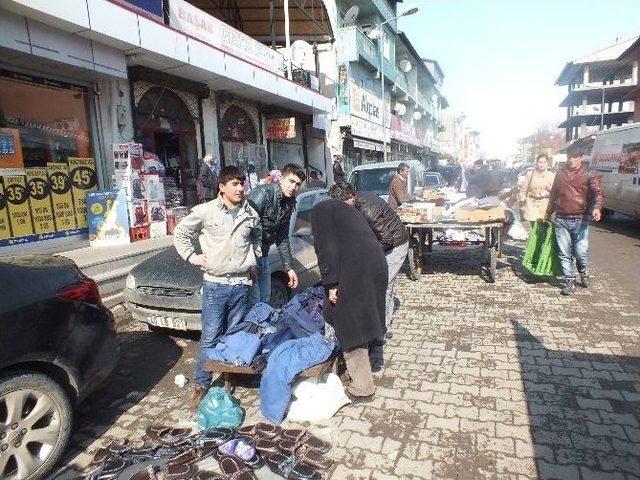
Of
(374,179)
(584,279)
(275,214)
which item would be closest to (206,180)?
(374,179)

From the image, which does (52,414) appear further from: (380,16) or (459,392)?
(380,16)

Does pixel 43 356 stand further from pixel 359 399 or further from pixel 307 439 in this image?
pixel 359 399

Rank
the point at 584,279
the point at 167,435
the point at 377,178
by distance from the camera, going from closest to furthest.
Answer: the point at 167,435 < the point at 584,279 < the point at 377,178

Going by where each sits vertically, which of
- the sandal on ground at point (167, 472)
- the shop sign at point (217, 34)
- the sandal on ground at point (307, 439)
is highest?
the shop sign at point (217, 34)

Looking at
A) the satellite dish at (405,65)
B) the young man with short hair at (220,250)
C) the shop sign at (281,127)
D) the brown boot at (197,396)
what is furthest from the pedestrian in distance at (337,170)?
the satellite dish at (405,65)

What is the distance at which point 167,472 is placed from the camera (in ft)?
8.33

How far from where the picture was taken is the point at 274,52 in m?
13.1

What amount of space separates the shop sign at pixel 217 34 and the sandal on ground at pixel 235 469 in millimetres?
8898

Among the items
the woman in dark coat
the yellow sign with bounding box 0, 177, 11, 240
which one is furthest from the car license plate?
the yellow sign with bounding box 0, 177, 11, 240

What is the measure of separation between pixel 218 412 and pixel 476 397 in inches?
82.4

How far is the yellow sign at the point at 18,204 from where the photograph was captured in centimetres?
648

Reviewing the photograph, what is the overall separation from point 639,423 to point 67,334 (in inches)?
162

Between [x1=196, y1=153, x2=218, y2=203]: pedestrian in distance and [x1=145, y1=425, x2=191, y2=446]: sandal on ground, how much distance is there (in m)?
7.85

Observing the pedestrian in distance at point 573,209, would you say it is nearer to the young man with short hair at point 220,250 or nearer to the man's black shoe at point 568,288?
the man's black shoe at point 568,288
